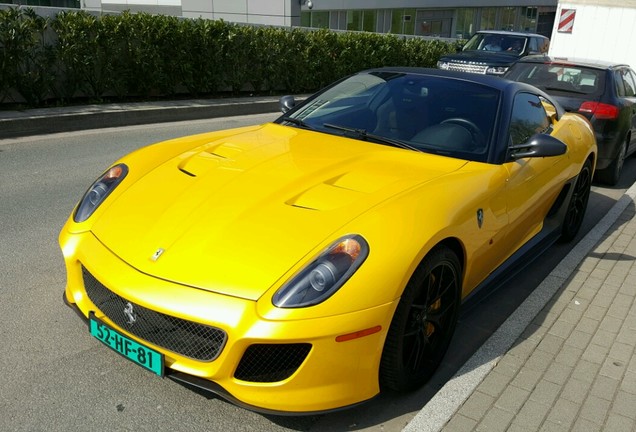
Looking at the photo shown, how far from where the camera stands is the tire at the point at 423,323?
273 cm

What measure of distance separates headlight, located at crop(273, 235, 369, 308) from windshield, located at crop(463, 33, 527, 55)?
14613mm

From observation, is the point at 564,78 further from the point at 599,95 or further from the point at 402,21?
the point at 402,21

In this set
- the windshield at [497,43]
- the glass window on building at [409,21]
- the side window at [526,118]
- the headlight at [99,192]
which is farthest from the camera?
the glass window on building at [409,21]

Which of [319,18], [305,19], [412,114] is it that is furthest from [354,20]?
[412,114]

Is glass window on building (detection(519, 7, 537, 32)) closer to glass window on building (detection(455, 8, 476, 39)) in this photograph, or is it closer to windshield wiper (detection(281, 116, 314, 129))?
glass window on building (detection(455, 8, 476, 39))

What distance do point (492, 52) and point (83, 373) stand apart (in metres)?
14.7

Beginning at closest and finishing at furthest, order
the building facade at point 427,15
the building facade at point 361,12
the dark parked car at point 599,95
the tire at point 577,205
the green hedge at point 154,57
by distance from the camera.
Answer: the tire at point 577,205 → the dark parked car at point 599,95 → the green hedge at point 154,57 → the building facade at point 361,12 → the building facade at point 427,15

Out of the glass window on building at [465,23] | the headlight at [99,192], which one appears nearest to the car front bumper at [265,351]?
the headlight at [99,192]

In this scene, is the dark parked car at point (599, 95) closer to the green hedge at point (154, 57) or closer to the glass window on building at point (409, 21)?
the green hedge at point (154, 57)

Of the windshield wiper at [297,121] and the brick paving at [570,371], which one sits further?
the windshield wiper at [297,121]

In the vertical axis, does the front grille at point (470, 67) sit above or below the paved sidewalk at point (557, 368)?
above

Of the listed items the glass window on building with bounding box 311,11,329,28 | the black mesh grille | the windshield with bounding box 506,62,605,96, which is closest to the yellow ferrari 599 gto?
the black mesh grille

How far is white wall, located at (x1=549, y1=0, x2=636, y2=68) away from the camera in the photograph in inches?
513

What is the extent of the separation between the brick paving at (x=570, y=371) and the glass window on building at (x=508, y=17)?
4342cm
